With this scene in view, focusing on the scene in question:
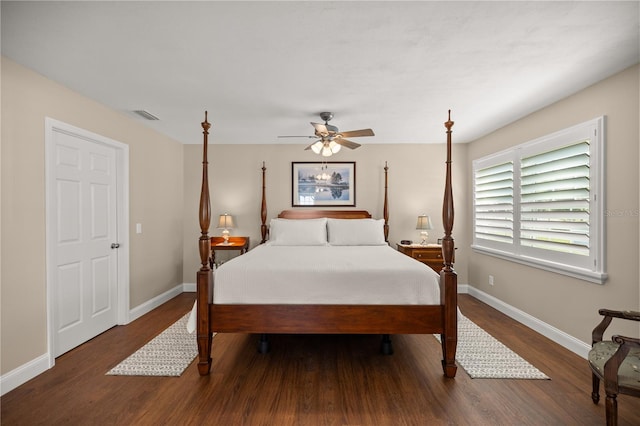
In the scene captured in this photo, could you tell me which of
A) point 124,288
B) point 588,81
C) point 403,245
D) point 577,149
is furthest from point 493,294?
point 124,288

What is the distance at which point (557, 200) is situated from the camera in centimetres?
302

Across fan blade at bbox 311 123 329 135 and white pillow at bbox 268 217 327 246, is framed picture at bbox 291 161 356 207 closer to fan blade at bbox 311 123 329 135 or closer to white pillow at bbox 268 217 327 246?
white pillow at bbox 268 217 327 246

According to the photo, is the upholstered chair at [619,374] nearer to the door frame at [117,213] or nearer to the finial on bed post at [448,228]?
the finial on bed post at [448,228]

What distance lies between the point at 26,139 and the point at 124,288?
6.21 feet

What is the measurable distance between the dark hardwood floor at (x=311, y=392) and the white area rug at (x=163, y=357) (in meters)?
0.09

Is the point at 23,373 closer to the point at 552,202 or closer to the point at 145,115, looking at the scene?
the point at 145,115

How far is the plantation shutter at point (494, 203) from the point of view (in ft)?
12.6

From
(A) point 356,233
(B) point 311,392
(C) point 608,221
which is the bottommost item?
(B) point 311,392

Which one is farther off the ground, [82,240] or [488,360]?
[82,240]

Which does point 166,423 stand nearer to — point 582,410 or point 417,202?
point 582,410

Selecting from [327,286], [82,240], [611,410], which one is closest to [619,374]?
[611,410]

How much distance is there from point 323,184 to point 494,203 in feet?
8.31

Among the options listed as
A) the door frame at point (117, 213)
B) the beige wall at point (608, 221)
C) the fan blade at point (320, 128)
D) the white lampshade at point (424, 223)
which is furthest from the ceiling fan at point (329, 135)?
the door frame at point (117, 213)

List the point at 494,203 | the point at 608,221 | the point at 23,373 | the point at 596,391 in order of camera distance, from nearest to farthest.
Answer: the point at 596,391, the point at 23,373, the point at 608,221, the point at 494,203
